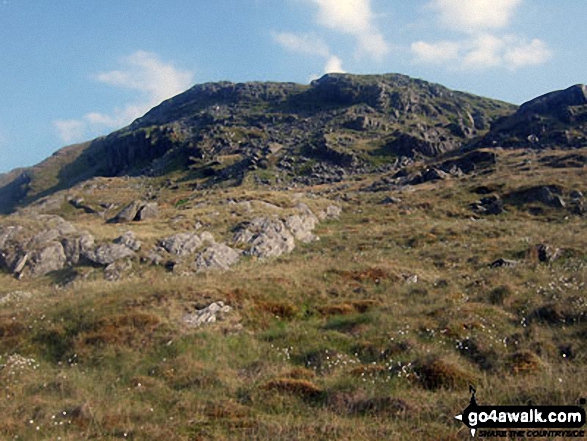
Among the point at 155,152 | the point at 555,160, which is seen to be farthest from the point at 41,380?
the point at 155,152

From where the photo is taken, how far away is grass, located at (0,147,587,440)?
745 centimetres

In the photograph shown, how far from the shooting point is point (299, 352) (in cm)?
1138

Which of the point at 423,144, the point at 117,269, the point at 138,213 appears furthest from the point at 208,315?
the point at 423,144

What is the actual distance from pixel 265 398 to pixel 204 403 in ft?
4.01

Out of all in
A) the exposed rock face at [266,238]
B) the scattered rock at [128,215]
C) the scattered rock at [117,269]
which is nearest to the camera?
the scattered rock at [117,269]

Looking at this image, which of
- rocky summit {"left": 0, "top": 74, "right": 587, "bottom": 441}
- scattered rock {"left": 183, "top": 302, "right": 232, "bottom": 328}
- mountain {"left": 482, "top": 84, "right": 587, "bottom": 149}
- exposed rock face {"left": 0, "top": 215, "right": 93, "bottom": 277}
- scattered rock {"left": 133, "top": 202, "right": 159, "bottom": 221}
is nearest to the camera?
rocky summit {"left": 0, "top": 74, "right": 587, "bottom": 441}

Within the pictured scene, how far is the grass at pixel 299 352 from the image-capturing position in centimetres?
745

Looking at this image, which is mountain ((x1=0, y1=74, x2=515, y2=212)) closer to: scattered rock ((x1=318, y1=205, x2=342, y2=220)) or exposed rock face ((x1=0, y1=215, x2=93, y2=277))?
scattered rock ((x1=318, y1=205, x2=342, y2=220))

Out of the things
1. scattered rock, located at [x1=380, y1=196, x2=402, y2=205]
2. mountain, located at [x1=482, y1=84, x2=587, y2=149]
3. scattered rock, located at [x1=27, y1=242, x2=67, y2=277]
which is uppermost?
mountain, located at [x1=482, y1=84, x2=587, y2=149]

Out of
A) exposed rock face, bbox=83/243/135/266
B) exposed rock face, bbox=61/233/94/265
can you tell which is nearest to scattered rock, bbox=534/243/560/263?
exposed rock face, bbox=83/243/135/266

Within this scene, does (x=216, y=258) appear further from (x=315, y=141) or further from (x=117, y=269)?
(x=315, y=141)

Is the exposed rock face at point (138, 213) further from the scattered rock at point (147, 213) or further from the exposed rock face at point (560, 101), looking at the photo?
the exposed rock face at point (560, 101)

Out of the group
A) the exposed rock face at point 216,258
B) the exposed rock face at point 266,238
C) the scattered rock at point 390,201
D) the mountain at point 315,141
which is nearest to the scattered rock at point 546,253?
the exposed rock face at point 266,238

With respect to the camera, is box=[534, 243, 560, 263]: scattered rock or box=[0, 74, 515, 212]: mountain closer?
box=[534, 243, 560, 263]: scattered rock
